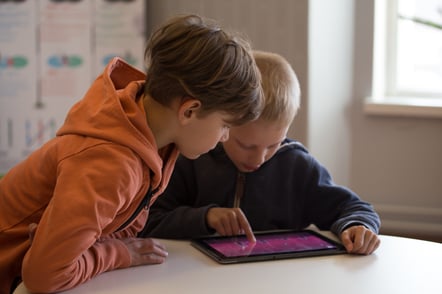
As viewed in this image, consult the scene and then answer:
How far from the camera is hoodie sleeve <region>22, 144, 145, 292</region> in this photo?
113 centimetres

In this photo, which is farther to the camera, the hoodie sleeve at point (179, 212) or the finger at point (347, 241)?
the hoodie sleeve at point (179, 212)

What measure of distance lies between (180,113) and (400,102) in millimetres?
1786

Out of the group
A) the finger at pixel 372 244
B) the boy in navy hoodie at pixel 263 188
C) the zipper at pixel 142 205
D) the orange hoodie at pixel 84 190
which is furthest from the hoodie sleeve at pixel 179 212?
the finger at pixel 372 244

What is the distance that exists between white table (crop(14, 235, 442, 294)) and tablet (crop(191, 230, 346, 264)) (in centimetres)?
2

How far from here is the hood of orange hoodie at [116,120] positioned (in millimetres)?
1226

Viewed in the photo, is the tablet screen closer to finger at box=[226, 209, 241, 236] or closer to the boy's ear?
finger at box=[226, 209, 241, 236]


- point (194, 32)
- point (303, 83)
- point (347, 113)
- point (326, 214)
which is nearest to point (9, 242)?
point (194, 32)

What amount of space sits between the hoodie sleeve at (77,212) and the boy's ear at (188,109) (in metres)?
0.13

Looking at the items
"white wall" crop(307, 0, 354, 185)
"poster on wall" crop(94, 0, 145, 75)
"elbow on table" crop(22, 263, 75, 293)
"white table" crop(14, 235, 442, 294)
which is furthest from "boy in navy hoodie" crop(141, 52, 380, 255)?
"poster on wall" crop(94, 0, 145, 75)

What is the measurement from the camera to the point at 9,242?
1.34 m

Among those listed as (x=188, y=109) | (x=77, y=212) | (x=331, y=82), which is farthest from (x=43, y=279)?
(x=331, y=82)

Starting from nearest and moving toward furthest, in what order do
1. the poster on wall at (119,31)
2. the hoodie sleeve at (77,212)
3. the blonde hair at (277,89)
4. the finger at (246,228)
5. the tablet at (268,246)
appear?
the hoodie sleeve at (77,212) → the tablet at (268,246) → the finger at (246,228) → the blonde hair at (277,89) → the poster on wall at (119,31)

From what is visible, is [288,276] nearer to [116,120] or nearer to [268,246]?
[268,246]

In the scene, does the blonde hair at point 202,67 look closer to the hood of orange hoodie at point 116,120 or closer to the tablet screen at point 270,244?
the hood of orange hoodie at point 116,120
